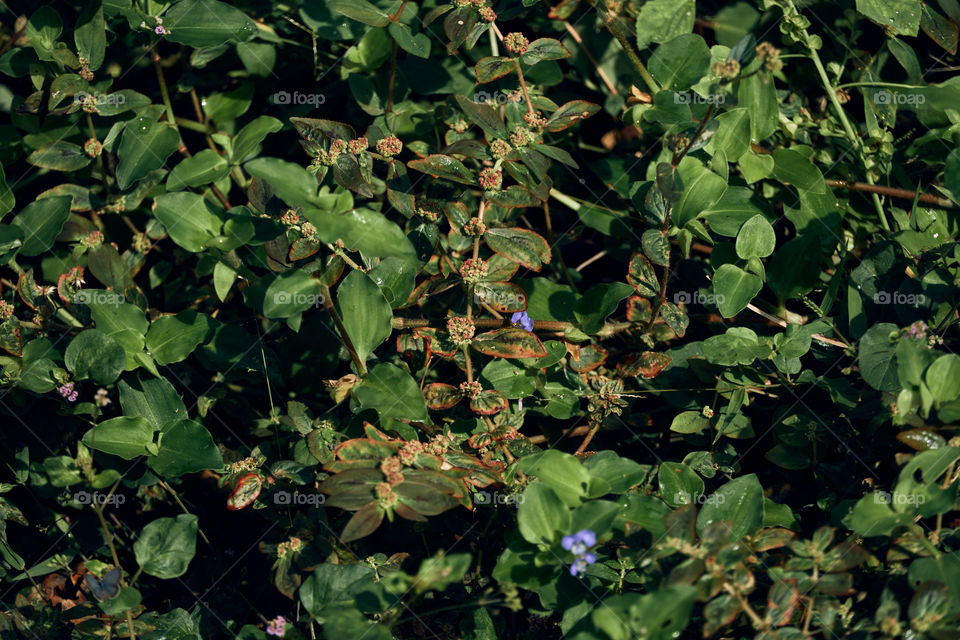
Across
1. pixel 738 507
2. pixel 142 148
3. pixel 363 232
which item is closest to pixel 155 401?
pixel 142 148

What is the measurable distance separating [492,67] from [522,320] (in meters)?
0.80

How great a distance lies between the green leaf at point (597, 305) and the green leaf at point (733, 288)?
0.89 ft

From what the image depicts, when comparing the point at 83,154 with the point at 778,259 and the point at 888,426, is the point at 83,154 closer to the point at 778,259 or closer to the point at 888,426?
the point at 778,259

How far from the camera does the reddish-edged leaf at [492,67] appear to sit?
2.52 metres

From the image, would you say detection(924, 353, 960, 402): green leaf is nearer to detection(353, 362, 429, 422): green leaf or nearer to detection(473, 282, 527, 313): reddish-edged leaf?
detection(473, 282, 527, 313): reddish-edged leaf

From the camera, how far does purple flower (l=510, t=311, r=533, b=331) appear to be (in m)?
2.58

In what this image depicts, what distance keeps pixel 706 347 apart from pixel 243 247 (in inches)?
58.9

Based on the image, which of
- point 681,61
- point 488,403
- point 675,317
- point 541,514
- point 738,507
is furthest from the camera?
point 681,61

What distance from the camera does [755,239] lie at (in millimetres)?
2555

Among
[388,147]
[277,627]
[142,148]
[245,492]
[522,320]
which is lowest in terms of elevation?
[277,627]

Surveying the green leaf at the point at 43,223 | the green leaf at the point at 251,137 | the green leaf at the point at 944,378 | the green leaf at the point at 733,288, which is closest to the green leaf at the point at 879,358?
the green leaf at the point at 944,378

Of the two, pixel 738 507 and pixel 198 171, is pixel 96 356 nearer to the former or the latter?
pixel 198 171

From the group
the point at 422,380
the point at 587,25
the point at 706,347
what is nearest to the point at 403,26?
the point at 587,25

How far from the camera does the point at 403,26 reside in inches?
109
